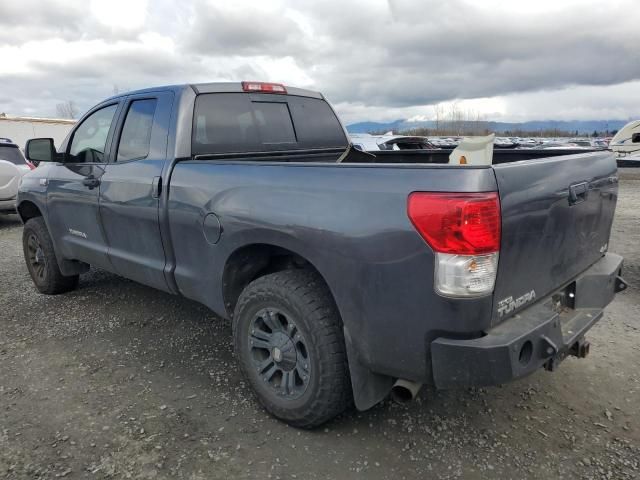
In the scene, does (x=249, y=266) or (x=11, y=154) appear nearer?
(x=249, y=266)

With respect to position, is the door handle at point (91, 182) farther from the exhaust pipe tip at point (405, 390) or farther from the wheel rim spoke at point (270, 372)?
the exhaust pipe tip at point (405, 390)

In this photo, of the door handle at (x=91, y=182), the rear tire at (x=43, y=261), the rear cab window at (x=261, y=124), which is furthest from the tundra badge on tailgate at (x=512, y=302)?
the rear tire at (x=43, y=261)

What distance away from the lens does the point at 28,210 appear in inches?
207

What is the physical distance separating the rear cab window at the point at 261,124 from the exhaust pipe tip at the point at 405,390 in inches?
79.4

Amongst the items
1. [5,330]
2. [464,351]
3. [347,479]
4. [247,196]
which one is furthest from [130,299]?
[464,351]

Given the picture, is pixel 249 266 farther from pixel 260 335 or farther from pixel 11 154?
pixel 11 154

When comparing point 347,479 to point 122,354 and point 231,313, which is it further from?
point 122,354

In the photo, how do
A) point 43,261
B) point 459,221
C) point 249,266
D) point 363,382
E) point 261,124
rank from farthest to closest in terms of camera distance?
point 43,261, point 261,124, point 249,266, point 363,382, point 459,221

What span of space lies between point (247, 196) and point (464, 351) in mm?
1411

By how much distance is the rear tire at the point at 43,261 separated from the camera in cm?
496

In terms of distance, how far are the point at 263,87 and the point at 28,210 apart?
9.96 feet

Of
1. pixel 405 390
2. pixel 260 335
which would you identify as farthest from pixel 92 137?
pixel 405 390

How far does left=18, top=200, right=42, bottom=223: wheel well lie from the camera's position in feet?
17.0

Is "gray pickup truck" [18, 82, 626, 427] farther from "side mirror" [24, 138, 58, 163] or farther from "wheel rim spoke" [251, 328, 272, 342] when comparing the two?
"side mirror" [24, 138, 58, 163]
